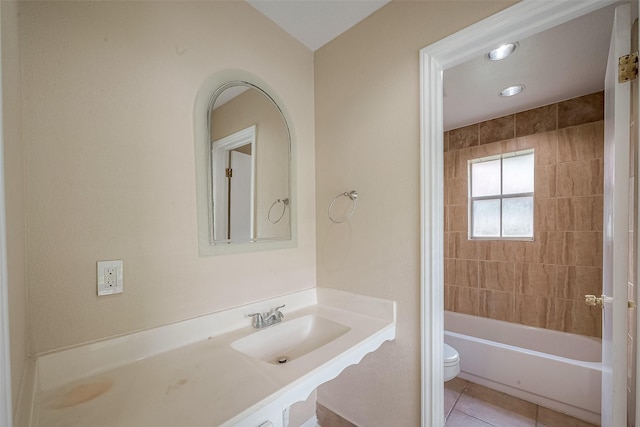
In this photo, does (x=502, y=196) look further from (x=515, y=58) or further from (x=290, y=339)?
(x=290, y=339)

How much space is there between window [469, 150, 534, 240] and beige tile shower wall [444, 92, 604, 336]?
84 mm

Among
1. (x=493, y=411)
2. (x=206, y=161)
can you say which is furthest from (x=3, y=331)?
(x=493, y=411)

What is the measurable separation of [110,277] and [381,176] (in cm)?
126

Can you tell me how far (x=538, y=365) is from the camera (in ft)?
6.29

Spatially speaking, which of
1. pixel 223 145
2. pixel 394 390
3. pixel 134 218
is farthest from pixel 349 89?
pixel 394 390

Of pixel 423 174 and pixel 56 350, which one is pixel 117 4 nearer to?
pixel 56 350

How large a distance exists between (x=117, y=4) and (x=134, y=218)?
81 centimetres

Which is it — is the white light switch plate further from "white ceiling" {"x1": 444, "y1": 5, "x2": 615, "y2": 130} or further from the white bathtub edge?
the white bathtub edge

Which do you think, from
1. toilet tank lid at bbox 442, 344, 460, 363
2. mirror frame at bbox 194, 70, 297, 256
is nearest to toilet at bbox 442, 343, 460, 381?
toilet tank lid at bbox 442, 344, 460, 363

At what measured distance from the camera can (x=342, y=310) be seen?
1.53 metres

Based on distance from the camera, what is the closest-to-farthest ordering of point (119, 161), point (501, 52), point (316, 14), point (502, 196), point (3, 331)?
point (3, 331) → point (119, 161) → point (316, 14) → point (501, 52) → point (502, 196)

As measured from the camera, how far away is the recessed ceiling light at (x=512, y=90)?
79.6 inches

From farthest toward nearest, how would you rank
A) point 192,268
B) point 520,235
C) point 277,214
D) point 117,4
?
point 520,235
point 277,214
point 192,268
point 117,4

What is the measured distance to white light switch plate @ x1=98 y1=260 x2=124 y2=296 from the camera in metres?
0.91
